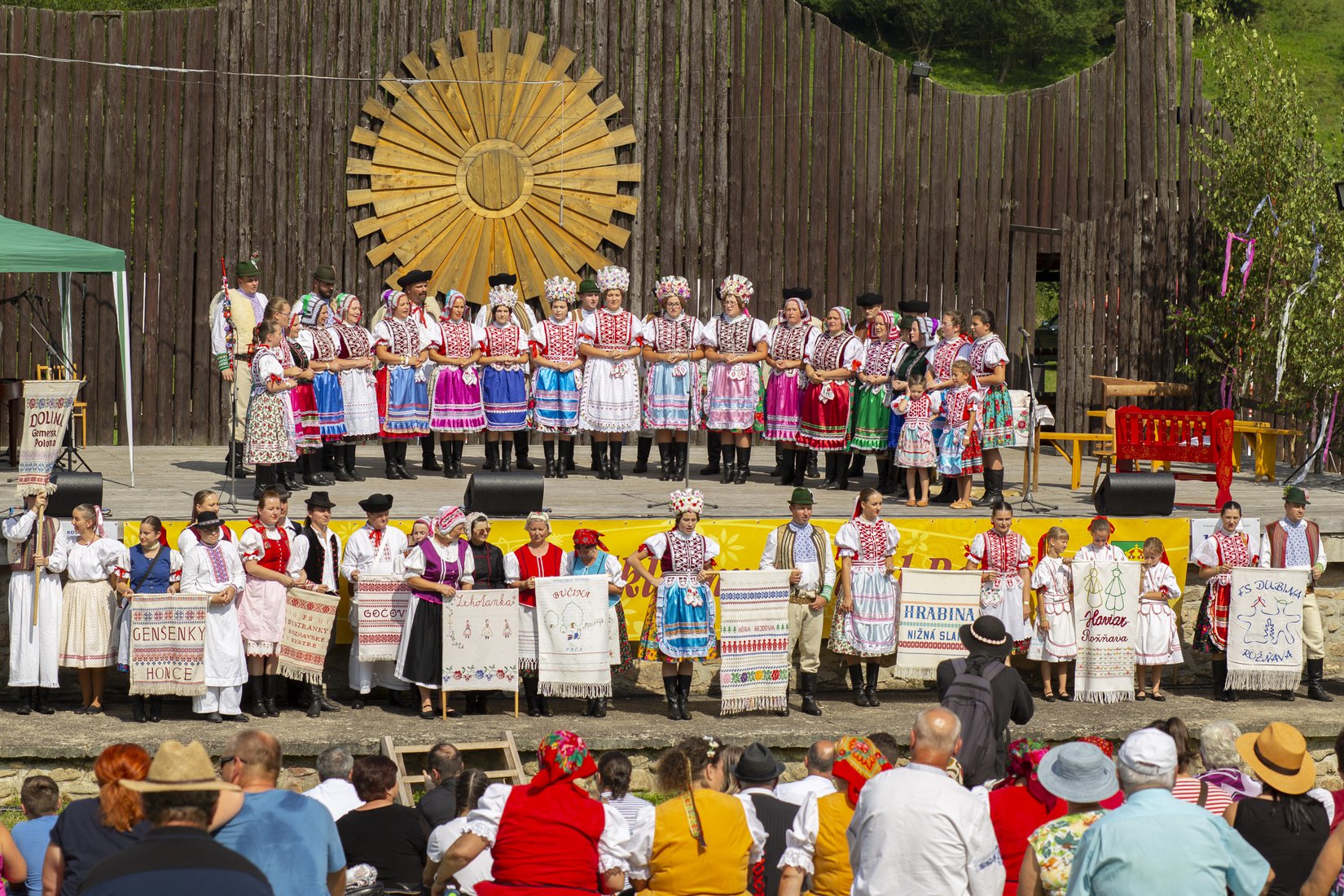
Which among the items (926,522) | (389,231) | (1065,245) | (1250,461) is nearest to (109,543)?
(926,522)

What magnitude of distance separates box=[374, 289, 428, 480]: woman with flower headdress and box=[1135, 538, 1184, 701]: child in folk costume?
529 cm

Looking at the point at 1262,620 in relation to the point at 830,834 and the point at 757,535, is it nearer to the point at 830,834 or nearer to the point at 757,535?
the point at 757,535

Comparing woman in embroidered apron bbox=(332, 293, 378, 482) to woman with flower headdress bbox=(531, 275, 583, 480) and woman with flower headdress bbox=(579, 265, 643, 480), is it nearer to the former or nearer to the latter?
woman with flower headdress bbox=(531, 275, 583, 480)

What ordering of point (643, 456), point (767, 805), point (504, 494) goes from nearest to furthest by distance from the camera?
point (767, 805), point (504, 494), point (643, 456)

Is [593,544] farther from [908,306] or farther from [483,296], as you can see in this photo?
[483,296]

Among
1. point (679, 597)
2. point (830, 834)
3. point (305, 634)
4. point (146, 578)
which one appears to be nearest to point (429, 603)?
point (305, 634)

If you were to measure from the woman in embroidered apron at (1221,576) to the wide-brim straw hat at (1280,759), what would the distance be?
6019 millimetres

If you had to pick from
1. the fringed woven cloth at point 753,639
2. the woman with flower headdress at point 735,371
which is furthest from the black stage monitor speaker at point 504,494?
the woman with flower headdress at point 735,371

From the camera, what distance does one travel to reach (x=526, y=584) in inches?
399

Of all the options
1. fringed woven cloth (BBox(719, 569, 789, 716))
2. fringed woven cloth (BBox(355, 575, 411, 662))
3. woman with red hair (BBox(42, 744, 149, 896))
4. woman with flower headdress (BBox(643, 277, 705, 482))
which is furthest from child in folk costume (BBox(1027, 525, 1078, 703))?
woman with red hair (BBox(42, 744, 149, 896))

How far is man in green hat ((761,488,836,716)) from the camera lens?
10430mm

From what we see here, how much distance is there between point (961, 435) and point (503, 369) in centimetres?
343

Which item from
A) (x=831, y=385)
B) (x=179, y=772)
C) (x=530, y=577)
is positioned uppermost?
(x=831, y=385)

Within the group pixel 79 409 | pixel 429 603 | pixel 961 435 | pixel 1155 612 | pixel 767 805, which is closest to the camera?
pixel 767 805
